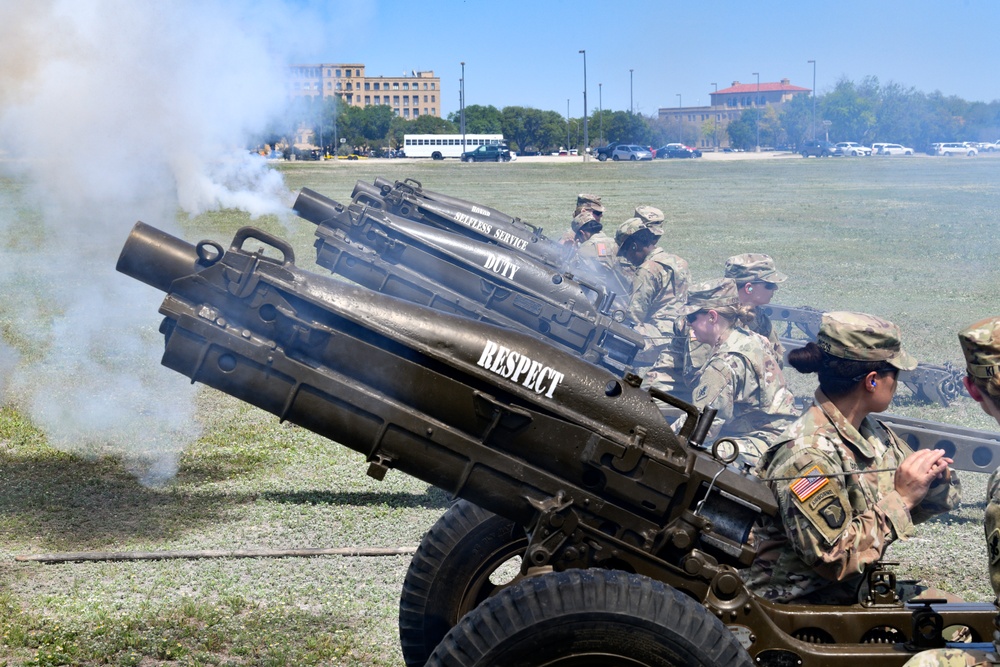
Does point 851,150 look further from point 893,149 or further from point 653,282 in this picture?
point 653,282

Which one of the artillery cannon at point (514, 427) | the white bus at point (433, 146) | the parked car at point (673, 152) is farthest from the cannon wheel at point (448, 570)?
the parked car at point (673, 152)

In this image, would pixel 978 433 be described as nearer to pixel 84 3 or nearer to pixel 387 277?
pixel 387 277

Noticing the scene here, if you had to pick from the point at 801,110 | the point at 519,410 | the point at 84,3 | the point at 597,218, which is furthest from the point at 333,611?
the point at 801,110

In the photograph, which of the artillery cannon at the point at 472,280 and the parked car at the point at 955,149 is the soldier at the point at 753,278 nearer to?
the artillery cannon at the point at 472,280

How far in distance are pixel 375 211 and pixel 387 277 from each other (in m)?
0.64

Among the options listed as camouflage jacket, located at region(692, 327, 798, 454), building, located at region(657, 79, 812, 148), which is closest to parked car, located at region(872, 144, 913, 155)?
building, located at region(657, 79, 812, 148)

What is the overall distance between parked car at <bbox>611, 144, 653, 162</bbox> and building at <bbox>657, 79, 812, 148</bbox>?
199ft

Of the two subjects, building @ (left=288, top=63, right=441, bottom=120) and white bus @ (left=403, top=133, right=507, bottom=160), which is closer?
building @ (left=288, top=63, right=441, bottom=120)

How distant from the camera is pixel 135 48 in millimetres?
10523

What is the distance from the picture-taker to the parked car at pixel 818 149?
77.2 m

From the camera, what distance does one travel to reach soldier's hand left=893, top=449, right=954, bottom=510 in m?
4.43

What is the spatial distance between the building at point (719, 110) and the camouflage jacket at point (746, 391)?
13121cm

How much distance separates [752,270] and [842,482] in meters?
4.56

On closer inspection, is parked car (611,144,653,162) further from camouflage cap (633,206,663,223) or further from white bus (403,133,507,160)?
camouflage cap (633,206,663,223)
